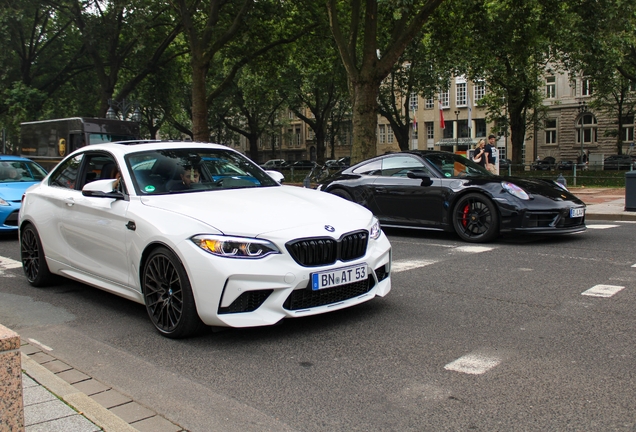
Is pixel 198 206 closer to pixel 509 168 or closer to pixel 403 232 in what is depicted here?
pixel 403 232

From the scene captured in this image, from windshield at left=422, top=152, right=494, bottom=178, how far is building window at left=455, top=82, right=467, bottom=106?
58.0 metres

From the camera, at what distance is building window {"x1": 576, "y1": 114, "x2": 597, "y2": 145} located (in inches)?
2216

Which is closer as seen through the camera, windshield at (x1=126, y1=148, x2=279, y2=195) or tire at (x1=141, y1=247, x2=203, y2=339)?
tire at (x1=141, y1=247, x2=203, y2=339)

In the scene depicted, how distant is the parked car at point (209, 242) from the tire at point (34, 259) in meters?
0.49

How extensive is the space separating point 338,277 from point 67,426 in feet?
7.58

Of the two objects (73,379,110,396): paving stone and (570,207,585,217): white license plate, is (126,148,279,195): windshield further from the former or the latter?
(570,207,585,217): white license plate

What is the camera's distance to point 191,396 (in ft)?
12.3

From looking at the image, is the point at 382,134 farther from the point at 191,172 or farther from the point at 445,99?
the point at 191,172

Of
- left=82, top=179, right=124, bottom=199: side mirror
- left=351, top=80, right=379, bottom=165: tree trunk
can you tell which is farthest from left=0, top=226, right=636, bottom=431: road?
left=351, top=80, right=379, bottom=165: tree trunk

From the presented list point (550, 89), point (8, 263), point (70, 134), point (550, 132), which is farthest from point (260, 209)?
point (550, 132)

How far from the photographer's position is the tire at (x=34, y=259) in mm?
6957

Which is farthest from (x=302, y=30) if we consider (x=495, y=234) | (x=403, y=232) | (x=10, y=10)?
(x=495, y=234)

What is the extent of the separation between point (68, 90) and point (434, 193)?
35.0 m

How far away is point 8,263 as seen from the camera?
8.91 m
